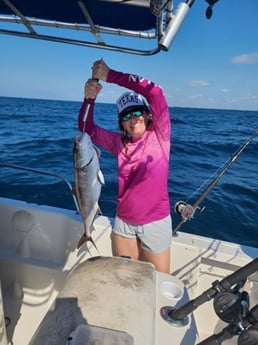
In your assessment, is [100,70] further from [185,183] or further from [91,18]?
[185,183]

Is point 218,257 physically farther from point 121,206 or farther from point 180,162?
point 180,162

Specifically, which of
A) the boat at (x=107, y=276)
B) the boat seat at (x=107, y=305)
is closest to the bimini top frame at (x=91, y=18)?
the boat at (x=107, y=276)

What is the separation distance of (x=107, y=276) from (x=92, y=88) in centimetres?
137

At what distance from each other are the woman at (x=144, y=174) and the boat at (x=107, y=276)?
0.41 metres

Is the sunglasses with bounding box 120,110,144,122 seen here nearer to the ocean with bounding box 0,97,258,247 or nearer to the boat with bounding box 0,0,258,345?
the boat with bounding box 0,0,258,345

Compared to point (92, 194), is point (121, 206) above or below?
below

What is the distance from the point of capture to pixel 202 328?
296 centimetres

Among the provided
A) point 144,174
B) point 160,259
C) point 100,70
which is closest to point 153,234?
point 160,259

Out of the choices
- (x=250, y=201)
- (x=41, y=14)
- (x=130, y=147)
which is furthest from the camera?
(x=250, y=201)

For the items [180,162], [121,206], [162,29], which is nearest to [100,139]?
[121,206]

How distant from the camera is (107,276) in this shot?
1.91 meters

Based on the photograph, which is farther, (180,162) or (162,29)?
(180,162)

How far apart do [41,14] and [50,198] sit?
463 centimetres

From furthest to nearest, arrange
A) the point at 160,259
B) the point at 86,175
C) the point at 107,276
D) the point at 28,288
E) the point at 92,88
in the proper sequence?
the point at 28,288, the point at 160,259, the point at 92,88, the point at 86,175, the point at 107,276
